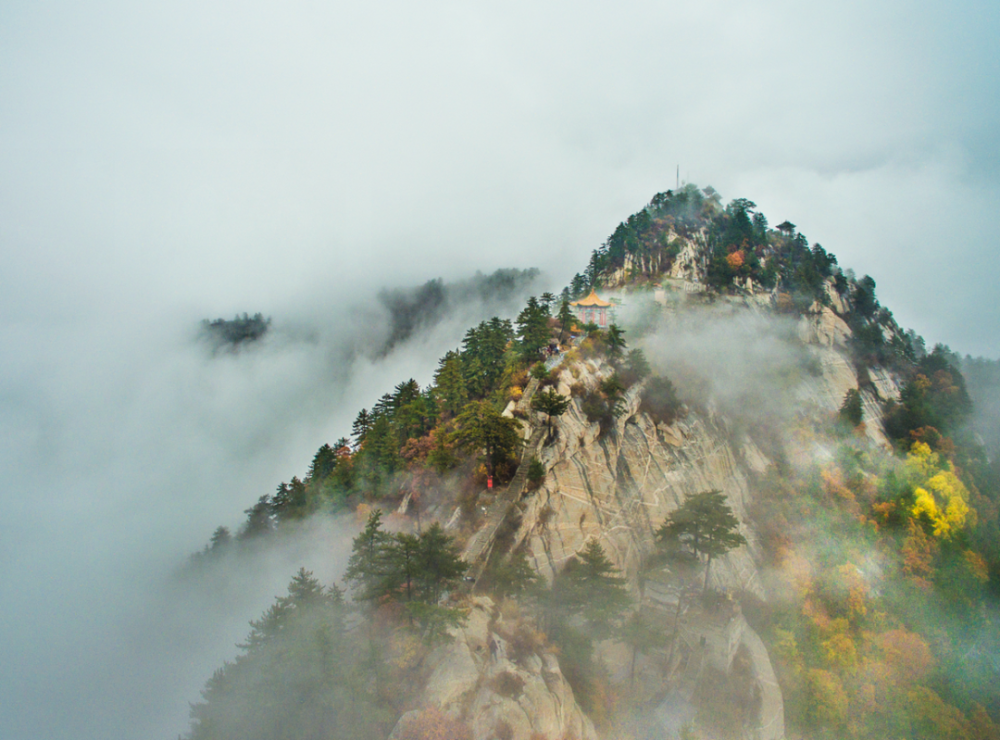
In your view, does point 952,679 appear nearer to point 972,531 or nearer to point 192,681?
point 972,531

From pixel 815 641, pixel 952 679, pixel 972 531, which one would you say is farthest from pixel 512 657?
pixel 972 531

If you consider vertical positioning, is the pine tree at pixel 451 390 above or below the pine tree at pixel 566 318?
below

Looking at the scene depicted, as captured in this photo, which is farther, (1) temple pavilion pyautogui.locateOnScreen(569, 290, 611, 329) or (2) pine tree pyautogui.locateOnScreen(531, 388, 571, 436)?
(1) temple pavilion pyautogui.locateOnScreen(569, 290, 611, 329)

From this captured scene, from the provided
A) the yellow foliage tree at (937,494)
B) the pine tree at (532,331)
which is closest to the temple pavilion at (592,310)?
the pine tree at (532,331)

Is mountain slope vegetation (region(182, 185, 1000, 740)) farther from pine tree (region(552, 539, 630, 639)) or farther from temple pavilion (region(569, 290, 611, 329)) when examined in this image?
temple pavilion (region(569, 290, 611, 329))

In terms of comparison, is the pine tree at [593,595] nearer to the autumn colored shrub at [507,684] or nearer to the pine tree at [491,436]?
the autumn colored shrub at [507,684]

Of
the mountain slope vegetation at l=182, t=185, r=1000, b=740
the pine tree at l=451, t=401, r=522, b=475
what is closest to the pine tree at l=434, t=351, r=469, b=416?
the mountain slope vegetation at l=182, t=185, r=1000, b=740

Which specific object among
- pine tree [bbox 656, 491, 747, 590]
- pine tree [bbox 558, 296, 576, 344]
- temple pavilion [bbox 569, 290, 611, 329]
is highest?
temple pavilion [bbox 569, 290, 611, 329]

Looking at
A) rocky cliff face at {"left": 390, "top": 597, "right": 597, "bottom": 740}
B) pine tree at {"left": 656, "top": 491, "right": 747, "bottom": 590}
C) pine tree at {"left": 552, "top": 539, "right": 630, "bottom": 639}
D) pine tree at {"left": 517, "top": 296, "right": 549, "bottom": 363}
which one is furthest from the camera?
pine tree at {"left": 517, "top": 296, "right": 549, "bottom": 363}

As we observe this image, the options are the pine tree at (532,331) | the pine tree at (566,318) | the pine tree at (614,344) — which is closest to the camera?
the pine tree at (614,344)

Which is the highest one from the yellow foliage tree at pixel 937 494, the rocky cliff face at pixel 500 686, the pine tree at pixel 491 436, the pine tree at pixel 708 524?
the yellow foliage tree at pixel 937 494

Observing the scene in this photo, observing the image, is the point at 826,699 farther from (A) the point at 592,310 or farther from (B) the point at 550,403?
(A) the point at 592,310
